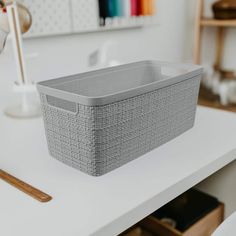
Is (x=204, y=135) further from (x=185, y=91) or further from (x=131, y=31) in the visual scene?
(x=131, y=31)

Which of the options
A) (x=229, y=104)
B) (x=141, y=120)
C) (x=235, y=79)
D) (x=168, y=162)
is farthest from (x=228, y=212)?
(x=235, y=79)

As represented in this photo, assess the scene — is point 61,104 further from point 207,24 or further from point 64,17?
point 207,24

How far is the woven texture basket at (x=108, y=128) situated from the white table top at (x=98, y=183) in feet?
0.09

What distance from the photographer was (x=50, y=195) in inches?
24.0

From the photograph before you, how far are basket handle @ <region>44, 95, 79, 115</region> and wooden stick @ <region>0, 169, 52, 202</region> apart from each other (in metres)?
0.16

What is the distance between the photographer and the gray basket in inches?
24.8

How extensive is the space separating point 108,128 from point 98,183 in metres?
0.11

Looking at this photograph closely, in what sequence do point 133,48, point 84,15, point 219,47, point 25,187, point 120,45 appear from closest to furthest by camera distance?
point 25,187 < point 84,15 < point 120,45 < point 133,48 < point 219,47

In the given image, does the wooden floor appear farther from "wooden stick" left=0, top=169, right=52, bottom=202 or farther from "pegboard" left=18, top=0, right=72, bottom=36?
"wooden stick" left=0, top=169, right=52, bottom=202

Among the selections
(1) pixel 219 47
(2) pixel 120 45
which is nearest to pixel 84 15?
(2) pixel 120 45

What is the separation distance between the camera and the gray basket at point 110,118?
629 mm

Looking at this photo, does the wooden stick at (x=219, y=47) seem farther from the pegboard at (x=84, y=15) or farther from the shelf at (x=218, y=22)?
the pegboard at (x=84, y=15)

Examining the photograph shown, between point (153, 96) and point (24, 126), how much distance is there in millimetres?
441

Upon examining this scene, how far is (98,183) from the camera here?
2.12ft
